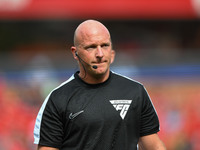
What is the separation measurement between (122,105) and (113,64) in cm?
461

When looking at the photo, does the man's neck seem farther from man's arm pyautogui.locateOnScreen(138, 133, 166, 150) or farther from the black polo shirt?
man's arm pyautogui.locateOnScreen(138, 133, 166, 150)

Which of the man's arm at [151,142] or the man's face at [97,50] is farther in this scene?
the man's arm at [151,142]

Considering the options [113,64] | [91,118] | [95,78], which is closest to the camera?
[91,118]

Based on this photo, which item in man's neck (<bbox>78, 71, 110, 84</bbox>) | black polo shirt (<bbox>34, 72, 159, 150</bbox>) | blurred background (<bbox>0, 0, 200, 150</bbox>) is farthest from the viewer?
blurred background (<bbox>0, 0, 200, 150</bbox>)

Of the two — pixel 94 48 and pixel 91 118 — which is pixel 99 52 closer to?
pixel 94 48

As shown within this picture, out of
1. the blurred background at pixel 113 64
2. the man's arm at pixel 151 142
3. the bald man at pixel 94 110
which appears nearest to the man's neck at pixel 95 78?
the bald man at pixel 94 110

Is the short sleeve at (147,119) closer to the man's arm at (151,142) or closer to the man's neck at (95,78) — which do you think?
the man's arm at (151,142)

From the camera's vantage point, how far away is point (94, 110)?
3299mm

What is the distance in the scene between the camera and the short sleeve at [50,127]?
3270 millimetres

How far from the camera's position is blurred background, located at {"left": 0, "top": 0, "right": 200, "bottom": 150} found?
7.30 m

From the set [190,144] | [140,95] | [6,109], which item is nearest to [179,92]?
[190,144]

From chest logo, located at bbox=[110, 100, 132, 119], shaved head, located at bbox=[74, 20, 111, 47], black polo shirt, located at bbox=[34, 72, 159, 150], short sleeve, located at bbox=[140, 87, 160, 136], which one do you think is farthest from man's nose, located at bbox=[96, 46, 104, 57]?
short sleeve, located at bbox=[140, 87, 160, 136]

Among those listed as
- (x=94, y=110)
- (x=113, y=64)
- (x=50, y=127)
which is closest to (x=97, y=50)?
(x=94, y=110)

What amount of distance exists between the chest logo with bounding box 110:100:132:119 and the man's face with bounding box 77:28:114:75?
0.24 m
